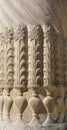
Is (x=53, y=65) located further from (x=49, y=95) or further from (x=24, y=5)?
(x=24, y=5)

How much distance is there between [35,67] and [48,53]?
0.15 meters

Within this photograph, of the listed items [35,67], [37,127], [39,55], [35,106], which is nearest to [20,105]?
[35,106]

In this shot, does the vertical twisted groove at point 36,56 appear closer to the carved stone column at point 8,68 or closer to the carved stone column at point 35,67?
the carved stone column at point 35,67

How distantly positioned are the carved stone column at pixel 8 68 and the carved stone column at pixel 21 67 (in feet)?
0.14

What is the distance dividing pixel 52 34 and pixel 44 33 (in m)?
0.06

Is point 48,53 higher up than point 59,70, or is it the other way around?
point 48,53

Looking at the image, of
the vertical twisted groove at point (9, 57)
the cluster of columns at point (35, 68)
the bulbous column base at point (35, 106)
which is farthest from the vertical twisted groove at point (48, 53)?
the vertical twisted groove at point (9, 57)

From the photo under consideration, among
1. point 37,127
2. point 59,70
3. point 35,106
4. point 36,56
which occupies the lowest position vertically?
point 37,127

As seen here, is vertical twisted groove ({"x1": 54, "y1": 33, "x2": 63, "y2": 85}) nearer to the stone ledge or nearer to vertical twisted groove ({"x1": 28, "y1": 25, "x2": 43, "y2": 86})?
vertical twisted groove ({"x1": 28, "y1": 25, "x2": 43, "y2": 86})

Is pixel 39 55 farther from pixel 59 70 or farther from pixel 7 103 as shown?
pixel 7 103

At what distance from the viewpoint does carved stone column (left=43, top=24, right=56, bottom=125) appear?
369 cm

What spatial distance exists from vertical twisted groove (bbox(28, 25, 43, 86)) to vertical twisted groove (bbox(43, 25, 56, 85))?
3 cm

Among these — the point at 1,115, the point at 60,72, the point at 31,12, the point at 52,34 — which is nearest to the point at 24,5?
the point at 31,12

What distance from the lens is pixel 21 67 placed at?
12.1 ft
